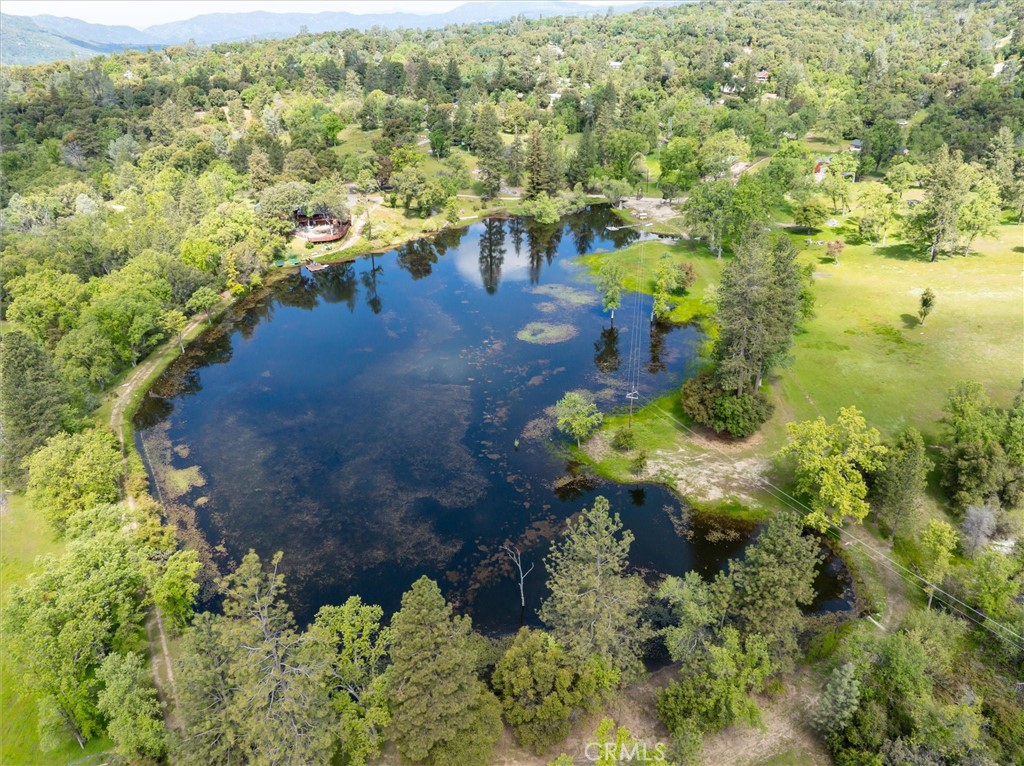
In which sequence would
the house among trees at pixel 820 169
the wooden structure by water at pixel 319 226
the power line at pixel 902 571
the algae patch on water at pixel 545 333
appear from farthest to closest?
the house among trees at pixel 820 169 → the wooden structure by water at pixel 319 226 → the algae patch on water at pixel 545 333 → the power line at pixel 902 571

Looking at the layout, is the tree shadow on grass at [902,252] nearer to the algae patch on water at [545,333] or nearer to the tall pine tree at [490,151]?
the algae patch on water at [545,333]

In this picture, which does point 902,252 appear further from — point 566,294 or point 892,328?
point 566,294

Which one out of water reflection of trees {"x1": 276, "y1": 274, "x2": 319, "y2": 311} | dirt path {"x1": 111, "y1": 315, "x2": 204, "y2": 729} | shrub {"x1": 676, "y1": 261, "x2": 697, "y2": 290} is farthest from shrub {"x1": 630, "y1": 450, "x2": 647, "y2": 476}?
water reflection of trees {"x1": 276, "y1": 274, "x2": 319, "y2": 311}

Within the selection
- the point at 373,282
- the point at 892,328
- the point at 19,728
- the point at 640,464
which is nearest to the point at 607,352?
the point at 640,464

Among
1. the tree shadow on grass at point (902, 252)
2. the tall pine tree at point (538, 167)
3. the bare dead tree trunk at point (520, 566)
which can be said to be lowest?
the bare dead tree trunk at point (520, 566)

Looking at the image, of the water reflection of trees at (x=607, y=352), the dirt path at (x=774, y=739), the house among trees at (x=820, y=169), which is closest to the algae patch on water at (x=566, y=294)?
the water reflection of trees at (x=607, y=352)

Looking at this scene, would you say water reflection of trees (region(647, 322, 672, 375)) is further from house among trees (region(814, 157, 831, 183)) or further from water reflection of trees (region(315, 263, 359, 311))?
house among trees (region(814, 157, 831, 183))

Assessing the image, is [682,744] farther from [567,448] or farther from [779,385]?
[779,385]
